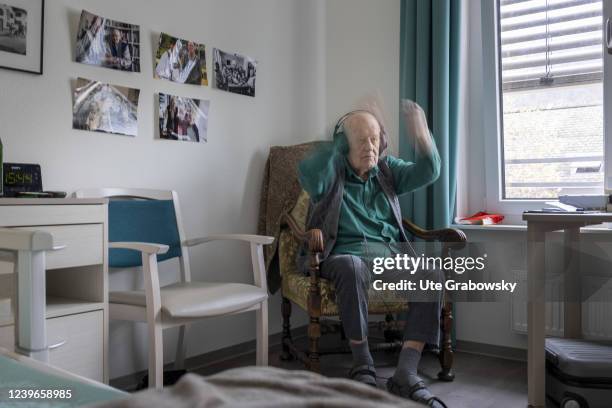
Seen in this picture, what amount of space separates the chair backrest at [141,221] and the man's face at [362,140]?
0.85 meters

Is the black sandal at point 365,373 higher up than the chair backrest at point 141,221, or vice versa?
the chair backrest at point 141,221

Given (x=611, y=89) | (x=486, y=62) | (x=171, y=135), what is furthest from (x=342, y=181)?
(x=611, y=89)

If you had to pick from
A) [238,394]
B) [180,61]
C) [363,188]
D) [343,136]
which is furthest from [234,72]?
[238,394]

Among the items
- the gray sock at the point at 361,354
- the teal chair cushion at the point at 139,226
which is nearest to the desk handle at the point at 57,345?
the teal chair cushion at the point at 139,226

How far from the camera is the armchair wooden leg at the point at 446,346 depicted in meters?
2.54

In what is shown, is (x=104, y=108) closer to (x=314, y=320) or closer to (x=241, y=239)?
(x=241, y=239)

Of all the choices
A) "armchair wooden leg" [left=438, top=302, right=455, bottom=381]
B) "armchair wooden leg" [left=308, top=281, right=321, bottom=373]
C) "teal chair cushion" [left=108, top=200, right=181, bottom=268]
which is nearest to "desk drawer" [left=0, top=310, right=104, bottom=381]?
"teal chair cushion" [left=108, top=200, right=181, bottom=268]

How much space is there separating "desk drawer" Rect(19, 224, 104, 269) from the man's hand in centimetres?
142

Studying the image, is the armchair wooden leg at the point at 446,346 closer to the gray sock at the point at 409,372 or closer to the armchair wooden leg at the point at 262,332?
the gray sock at the point at 409,372

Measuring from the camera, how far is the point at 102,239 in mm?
1963

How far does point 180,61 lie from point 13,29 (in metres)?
0.79

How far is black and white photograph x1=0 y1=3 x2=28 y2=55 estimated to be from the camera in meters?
2.08

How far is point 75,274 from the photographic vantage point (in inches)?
80.5

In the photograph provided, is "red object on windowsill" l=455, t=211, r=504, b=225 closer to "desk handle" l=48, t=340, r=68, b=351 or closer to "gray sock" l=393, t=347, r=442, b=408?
"gray sock" l=393, t=347, r=442, b=408
